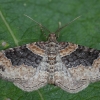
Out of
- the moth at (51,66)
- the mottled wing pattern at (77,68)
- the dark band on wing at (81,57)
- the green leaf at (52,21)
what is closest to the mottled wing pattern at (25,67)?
the moth at (51,66)

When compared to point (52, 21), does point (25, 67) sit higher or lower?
lower

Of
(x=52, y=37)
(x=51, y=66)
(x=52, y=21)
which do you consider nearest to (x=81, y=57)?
(x=51, y=66)

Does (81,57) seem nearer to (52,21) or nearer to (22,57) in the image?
(52,21)

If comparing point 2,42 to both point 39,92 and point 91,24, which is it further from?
point 91,24

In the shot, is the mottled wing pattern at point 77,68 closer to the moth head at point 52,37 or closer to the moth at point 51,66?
the moth at point 51,66

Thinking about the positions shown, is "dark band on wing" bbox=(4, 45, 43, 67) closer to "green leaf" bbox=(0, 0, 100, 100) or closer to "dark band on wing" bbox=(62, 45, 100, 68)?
"green leaf" bbox=(0, 0, 100, 100)

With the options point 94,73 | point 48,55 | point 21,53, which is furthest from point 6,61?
point 94,73
